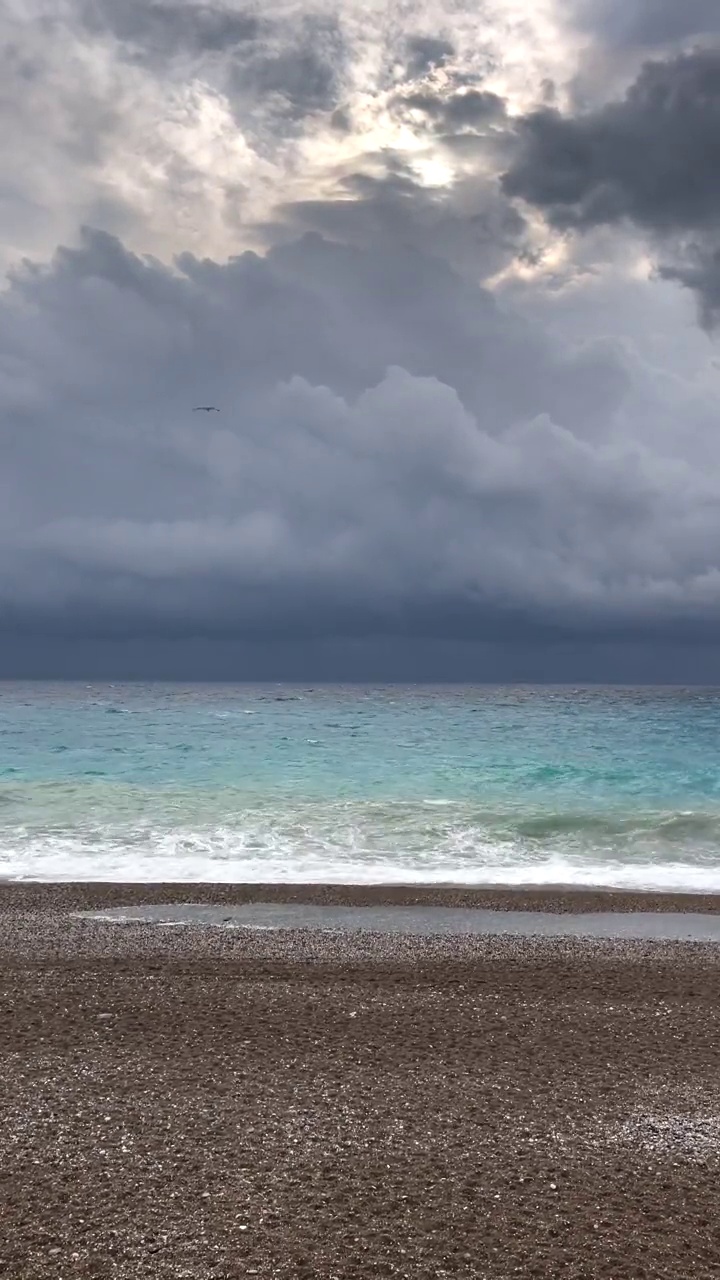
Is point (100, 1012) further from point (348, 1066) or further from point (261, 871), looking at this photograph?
point (261, 871)

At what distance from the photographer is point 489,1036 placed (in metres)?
6.69

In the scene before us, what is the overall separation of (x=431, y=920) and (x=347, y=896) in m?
2.17

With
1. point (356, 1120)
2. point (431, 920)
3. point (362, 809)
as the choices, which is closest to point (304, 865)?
point (431, 920)

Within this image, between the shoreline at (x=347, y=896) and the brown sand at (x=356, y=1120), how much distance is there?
4.31 metres

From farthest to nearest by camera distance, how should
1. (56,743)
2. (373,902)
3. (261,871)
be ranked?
(56,743) < (261,871) < (373,902)

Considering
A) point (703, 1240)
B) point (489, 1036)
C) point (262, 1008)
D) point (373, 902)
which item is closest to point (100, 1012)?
point (262, 1008)

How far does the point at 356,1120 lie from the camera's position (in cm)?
521

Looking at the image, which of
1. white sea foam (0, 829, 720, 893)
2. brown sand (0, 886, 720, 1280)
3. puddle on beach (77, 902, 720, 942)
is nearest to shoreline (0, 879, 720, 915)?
puddle on beach (77, 902, 720, 942)

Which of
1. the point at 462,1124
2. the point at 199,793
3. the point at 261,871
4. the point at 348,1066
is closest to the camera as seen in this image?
the point at 462,1124

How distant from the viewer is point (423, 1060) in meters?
6.17

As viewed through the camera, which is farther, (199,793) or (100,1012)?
(199,793)

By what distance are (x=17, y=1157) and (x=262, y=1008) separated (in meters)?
2.75

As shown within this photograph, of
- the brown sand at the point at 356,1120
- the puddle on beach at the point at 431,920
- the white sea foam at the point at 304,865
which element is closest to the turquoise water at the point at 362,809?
the white sea foam at the point at 304,865

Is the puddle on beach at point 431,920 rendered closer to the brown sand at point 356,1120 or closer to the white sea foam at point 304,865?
the brown sand at point 356,1120
